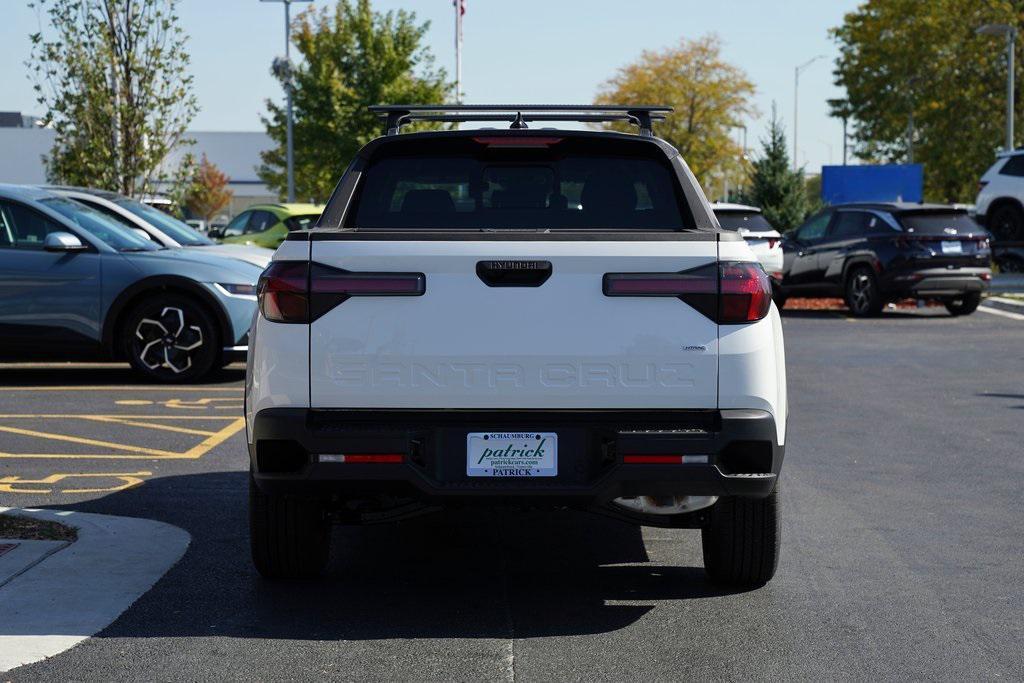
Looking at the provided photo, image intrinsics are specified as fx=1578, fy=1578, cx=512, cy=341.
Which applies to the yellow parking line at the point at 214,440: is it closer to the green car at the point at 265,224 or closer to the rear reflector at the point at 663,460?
the rear reflector at the point at 663,460

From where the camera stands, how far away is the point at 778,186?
37.8 meters

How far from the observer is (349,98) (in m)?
54.2

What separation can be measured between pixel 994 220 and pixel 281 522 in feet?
90.9

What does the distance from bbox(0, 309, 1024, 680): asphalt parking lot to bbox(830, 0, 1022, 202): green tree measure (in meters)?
48.4

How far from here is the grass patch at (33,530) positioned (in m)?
6.97

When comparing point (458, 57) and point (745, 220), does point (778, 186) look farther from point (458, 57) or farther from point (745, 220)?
point (458, 57)

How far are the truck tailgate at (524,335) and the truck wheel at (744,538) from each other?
737mm

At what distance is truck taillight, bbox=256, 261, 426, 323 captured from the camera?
5.47 m

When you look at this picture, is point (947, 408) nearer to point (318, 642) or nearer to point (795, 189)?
point (318, 642)

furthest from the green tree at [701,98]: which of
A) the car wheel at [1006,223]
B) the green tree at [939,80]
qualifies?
the car wheel at [1006,223]

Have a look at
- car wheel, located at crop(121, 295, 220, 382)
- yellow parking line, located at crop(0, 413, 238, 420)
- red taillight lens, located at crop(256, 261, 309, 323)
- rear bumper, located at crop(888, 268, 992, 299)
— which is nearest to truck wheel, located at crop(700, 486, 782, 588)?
red taillight lens, located at crop(256, 261, 309, 323)

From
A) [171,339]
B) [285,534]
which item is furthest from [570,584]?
[171,339]

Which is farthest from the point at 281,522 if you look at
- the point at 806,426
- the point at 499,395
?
the point at 806,426

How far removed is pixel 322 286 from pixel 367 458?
24.4 inches
